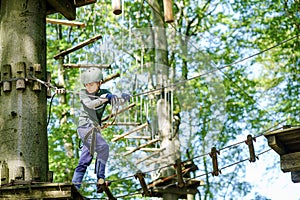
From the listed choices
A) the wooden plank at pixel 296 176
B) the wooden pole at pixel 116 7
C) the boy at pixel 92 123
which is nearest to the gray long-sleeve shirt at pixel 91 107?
the boy at pixel 92 123

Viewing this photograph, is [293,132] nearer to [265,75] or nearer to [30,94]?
[30,94]

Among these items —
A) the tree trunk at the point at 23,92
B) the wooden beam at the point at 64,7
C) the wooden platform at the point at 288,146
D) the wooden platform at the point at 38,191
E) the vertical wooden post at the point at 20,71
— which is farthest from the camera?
the wooden platform at the point at 288,146

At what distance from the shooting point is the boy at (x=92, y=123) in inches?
245

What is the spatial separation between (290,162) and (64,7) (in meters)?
2.67

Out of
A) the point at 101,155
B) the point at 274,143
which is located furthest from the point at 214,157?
the point at 101,155

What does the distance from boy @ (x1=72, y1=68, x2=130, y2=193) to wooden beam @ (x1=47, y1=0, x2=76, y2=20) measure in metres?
0.61

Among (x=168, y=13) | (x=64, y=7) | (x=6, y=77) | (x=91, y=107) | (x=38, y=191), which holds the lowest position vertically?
(x=38, y=191)

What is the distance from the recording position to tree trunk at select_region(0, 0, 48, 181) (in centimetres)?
537

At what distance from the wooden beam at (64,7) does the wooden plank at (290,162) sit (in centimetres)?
250

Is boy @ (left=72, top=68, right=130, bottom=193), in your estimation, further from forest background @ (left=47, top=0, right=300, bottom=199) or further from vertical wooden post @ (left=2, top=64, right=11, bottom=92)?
forest background @ (left=47, top=0, right=300, bottom=199)

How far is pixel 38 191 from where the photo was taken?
5.12m

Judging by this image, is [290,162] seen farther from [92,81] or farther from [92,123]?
[92,81]

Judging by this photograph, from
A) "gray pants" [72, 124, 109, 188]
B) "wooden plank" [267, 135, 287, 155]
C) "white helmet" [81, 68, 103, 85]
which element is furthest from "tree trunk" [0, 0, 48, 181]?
"wooden plank" [267, 135, 287, 155]

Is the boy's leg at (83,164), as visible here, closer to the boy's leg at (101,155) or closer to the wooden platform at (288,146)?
the boy's leg at (101,155)
